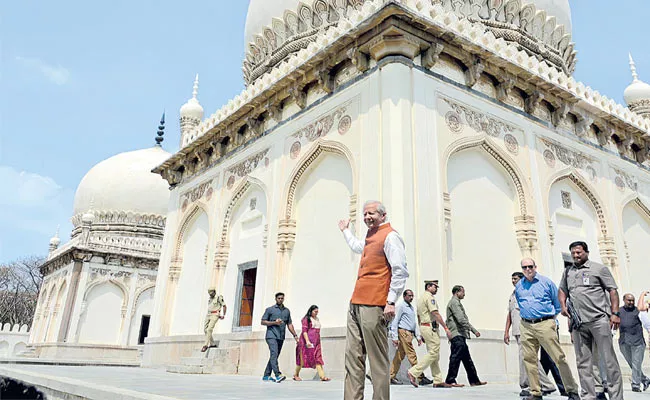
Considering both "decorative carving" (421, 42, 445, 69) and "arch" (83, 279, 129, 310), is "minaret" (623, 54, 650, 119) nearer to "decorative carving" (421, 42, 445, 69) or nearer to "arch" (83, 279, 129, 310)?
"decorative carving" (421, 42, 445, 69)

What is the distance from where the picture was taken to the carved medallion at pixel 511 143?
30.6ft

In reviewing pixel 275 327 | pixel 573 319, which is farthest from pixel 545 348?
pixel 275 327

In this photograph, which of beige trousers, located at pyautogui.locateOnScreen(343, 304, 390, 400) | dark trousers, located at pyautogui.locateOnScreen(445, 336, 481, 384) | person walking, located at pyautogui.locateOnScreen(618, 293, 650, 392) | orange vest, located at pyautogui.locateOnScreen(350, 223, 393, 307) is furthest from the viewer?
person walking, located at pyautogui.locateOnScreen(618, 293, 650, 392)

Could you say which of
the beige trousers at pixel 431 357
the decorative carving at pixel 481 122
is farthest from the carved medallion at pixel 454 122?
the beige trousers at pixel 431 357

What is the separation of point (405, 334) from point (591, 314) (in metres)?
2.50

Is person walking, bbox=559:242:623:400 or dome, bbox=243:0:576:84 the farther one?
dome, bbox=243:0:576:84

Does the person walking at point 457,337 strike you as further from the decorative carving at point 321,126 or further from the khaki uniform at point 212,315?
the khaki uniform at point 212,315

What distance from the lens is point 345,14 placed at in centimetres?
1208

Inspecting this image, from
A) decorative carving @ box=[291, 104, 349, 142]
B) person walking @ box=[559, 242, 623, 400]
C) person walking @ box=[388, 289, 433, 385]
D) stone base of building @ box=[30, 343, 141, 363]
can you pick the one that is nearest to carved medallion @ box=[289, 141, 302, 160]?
decorative carving @ box=[291, 104, 349, 142]

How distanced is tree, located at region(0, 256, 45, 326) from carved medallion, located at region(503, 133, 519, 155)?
36.6 metres

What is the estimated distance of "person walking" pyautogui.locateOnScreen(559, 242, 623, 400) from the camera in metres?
4.34

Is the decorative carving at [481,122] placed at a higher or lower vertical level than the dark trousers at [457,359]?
higher

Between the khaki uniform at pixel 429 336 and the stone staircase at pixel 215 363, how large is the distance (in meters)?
4.24

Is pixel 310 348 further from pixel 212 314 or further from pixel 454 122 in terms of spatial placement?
pixel 454 122
